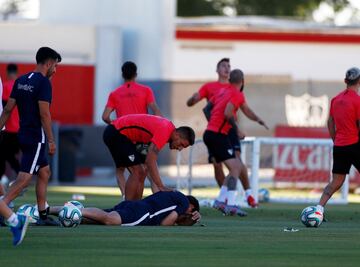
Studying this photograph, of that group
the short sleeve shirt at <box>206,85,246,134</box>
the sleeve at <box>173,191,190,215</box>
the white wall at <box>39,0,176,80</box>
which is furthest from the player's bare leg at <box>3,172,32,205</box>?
the white wall at <box>39,0,176,80</box>

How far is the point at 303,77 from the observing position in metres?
43.2

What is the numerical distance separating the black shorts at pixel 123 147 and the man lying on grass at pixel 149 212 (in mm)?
1892

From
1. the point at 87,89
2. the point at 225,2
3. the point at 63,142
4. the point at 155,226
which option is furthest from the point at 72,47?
the point at 225,2

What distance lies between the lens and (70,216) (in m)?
14.3

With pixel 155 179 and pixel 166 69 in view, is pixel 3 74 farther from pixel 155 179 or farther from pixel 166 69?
pixel 155 179

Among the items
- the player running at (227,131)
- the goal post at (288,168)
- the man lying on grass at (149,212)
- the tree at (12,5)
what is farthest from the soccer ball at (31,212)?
the tree at (12,5)

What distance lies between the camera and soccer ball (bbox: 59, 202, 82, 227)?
14328 mm

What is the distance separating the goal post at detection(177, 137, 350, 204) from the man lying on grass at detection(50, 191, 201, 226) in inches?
322

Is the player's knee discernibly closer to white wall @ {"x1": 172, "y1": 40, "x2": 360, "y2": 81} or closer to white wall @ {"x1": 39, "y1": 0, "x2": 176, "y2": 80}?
white wall @ {"x1": 39, "y1": 0, "x2": 176, "y2": 80}

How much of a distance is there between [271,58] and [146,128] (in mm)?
27371

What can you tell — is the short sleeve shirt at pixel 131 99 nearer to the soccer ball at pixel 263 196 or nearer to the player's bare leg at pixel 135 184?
the player's bare leg at pixel 135 184

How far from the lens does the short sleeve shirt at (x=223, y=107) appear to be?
19.6m

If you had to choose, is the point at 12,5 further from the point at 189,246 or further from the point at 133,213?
the point at 189,246

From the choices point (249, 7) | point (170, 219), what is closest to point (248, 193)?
point (170, 219)
